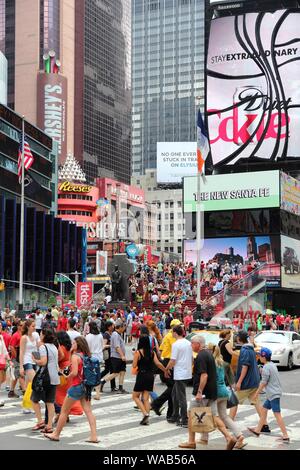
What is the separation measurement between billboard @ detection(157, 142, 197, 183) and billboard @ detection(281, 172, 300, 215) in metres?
68.9

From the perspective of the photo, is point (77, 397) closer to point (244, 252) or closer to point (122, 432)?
point (122, 432)

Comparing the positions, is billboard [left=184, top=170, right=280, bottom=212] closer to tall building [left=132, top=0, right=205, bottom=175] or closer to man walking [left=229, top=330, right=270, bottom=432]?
man walking [left=229, top=330, right=270, bottom=432]

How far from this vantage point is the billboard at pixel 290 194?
6275cm

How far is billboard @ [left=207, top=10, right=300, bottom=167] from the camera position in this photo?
72875mm

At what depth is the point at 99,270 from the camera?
2408 inches

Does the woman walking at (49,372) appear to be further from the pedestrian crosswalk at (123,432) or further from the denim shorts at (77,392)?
the denim shorts at (77,392)

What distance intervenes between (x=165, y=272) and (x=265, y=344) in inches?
1261

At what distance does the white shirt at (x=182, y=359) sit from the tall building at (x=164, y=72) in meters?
178

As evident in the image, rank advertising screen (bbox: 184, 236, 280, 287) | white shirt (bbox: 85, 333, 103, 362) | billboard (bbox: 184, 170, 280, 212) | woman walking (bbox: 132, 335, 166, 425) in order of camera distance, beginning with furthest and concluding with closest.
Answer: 1. billboard (bbox: 184, 170, 280, 212)
2. advertising screen (bbox: 184, 236, 280, 287)
3. white shirt (bbox: 85, 333, 103, 362)
4. woman walking (bbox: 132, 335, 166, 425)

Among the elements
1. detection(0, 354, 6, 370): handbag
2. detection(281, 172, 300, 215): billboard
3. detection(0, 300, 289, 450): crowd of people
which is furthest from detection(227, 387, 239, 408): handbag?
detection(281, 172, 300, 215): billboard

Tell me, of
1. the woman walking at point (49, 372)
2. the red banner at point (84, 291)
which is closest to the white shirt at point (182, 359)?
the woman walking at point (49, 372)

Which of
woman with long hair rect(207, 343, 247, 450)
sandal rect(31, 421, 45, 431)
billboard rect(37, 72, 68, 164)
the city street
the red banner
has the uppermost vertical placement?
billboard rect(37, 72, 68, 164)

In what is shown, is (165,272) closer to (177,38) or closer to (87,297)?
(87,297)
